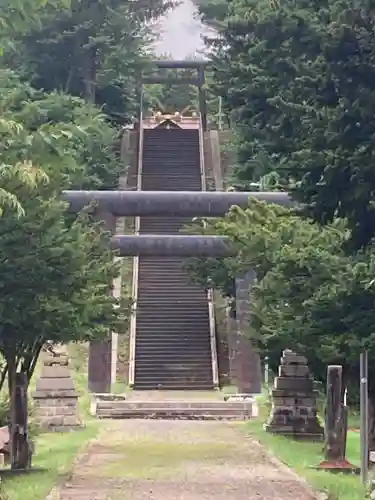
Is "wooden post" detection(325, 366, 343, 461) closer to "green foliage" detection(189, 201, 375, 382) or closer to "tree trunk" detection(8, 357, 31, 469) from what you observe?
"green foliage" detection(189, 201, 375, 382)

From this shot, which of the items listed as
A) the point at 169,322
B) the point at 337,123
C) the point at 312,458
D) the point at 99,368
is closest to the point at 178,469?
the point at 312,458

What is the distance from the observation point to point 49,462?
1823cm

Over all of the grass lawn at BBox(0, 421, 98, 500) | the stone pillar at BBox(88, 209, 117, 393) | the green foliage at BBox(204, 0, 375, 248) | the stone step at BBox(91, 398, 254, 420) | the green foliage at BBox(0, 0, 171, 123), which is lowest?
the grass lawn at BBox(0, 421, 98, 500)

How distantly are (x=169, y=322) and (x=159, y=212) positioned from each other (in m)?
9.18

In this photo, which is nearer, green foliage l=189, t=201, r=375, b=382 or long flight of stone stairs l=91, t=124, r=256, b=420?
green foliage l=189, t=201, r=375, b=382

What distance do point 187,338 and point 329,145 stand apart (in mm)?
24774

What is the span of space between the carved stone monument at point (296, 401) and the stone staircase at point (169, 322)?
12.3 meters

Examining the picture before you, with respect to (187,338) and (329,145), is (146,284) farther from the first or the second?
(329,145)

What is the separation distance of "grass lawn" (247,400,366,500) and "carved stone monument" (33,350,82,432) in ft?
12.9

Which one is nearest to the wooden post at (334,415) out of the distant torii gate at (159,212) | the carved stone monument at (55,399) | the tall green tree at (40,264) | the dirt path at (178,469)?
the dirt path at (178,469)

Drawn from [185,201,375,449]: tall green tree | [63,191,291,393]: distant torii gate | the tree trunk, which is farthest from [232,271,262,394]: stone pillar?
the tree trunk

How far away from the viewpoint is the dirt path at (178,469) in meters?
13.9

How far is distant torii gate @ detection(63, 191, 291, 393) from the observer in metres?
32.5

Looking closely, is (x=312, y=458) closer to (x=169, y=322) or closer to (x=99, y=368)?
(x=99, y=368)
